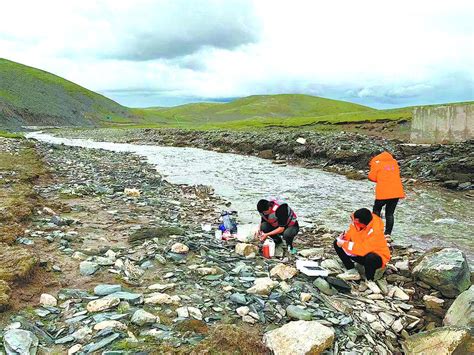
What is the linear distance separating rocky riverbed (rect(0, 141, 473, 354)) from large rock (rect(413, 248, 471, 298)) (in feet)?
0.07

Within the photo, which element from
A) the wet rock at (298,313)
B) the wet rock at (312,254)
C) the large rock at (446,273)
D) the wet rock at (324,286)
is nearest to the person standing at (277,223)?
the wet rock at (312,254)

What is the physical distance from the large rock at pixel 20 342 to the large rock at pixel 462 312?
576 cm

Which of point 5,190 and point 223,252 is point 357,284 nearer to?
point 223,252

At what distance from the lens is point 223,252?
28.0 feet

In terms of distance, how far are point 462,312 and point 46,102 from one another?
486ft

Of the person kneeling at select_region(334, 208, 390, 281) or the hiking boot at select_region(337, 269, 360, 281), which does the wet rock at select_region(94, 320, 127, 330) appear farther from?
the person kneeling at select_region(334, 208, 390, 281)

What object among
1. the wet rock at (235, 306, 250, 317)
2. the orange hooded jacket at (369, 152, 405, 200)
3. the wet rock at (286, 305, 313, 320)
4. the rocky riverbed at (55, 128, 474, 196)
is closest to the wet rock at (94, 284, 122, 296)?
the wet rock at (235, 306, 250, 317)

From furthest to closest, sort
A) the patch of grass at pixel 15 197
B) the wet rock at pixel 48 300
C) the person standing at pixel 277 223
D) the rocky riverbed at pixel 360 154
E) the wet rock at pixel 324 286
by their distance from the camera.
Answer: the rocky riverbed at pixel 360 154 → the person standing at pixel 277 223 → the patch of grass at pixel 15 197 → the wet rock at pixel 324 286 → the wet rock at pixel 48 300

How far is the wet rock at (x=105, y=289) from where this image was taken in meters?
6.10

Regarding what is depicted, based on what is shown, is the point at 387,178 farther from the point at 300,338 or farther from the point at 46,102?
the point at 46,102

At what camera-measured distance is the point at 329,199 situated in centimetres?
1784

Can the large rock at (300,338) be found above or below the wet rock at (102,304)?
below

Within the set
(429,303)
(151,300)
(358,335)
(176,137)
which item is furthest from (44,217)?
(176,137)

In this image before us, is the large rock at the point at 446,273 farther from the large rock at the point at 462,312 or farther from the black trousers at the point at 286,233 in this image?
the black trousers at the point at 286,233
